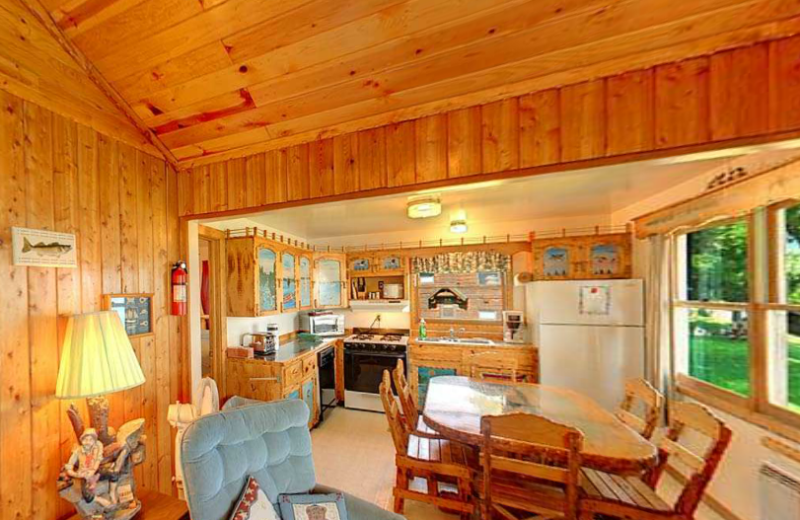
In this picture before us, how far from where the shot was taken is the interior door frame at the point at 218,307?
2738 millimetres

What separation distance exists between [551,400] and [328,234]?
345cm

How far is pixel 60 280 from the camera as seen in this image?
1.33 metres

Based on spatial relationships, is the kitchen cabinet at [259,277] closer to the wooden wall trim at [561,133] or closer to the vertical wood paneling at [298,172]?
the wooden wall trim at [561,133]

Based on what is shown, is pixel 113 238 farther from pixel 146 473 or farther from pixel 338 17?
pixel 338 17

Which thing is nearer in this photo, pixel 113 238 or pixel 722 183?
pixel 113 238

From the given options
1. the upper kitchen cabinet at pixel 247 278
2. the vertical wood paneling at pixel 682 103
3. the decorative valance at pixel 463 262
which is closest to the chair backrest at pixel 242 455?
the upper kitchen cabinet at pixel 247 278

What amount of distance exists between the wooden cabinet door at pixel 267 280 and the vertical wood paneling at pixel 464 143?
7.64ft

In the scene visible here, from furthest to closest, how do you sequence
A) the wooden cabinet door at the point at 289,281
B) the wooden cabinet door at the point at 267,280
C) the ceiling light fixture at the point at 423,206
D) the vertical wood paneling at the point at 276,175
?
the wooden cabinet door at the point at 289,281 → the wooden cabinet door at the point at 267,280 → the ceiling light fixture at the point at 423,206 → the vertical wood paneling at the point at 276,175

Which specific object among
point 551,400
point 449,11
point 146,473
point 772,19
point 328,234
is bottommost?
point 146,473

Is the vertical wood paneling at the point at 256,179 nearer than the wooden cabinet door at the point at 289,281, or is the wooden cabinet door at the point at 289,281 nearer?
the vertical wood paneling at the point at 256,179

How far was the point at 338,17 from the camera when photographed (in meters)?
1.14

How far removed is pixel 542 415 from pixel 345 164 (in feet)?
6.93

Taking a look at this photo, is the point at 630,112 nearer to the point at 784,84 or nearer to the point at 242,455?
the point at 784,84

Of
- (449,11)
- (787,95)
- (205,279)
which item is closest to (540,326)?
(787,95)
